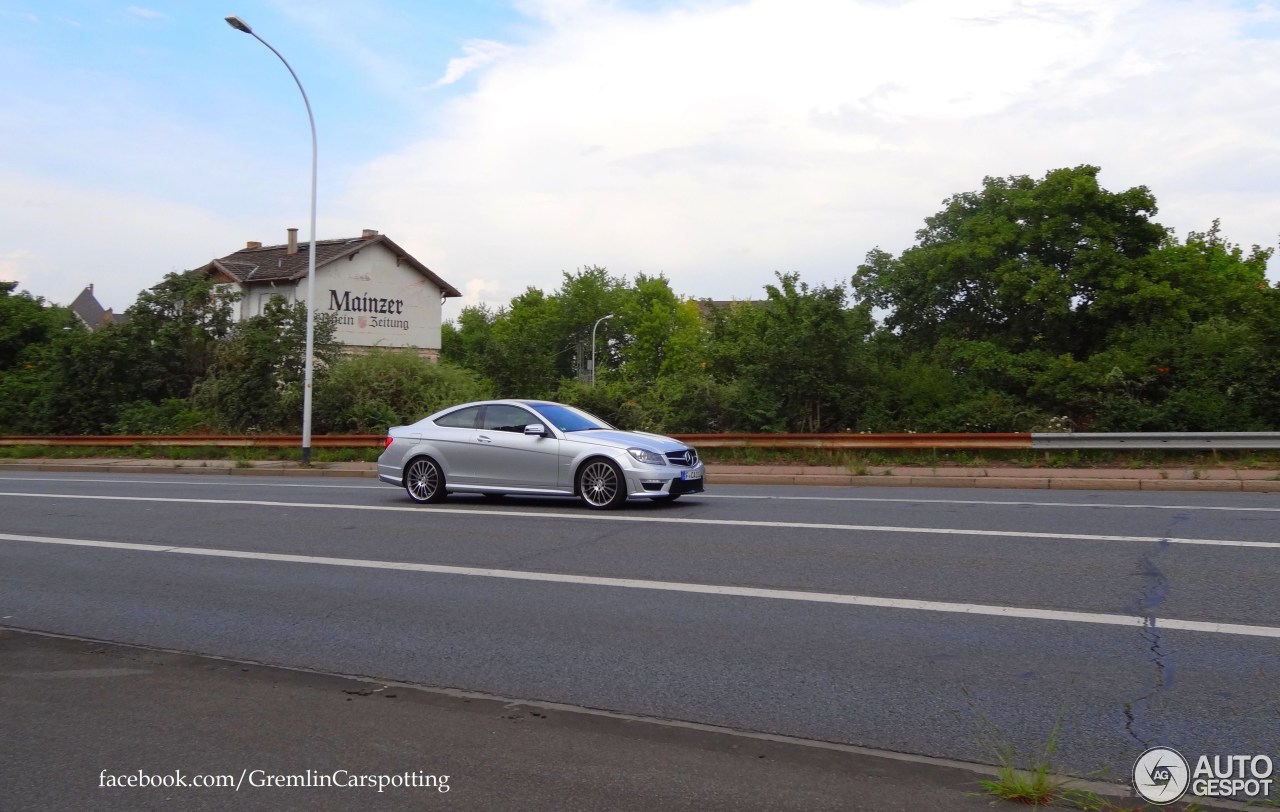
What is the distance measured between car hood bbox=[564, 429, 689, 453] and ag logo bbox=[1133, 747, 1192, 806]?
350 inches

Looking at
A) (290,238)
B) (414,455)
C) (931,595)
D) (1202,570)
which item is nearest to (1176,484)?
(1202,570)

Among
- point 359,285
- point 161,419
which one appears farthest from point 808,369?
point 359,285

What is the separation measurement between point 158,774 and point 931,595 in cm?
553

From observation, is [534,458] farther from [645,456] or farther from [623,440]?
[645,456]

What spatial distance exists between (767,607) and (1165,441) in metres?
13.6

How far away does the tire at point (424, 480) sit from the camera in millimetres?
14570

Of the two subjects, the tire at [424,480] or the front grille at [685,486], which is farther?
the tire at [424,480]

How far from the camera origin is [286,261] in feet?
164

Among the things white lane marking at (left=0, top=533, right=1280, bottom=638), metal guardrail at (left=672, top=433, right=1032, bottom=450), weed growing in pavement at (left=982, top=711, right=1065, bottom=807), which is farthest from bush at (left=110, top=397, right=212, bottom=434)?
weed growing in pavement at (left=982, top=711, right=1065, bottom=807)

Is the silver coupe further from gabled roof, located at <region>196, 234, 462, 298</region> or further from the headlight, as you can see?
gabled roof, located at <region>196, 234, 462, 298</region>

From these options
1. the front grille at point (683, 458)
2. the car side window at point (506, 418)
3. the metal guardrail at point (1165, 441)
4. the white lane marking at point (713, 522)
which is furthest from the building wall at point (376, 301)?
the front grille at point (683, 458)

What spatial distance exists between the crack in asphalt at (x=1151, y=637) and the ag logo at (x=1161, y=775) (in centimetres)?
16

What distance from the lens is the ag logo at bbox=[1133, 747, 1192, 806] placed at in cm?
431

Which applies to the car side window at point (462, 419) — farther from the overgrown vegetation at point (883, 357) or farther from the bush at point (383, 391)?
the bush at point (383, 391)
